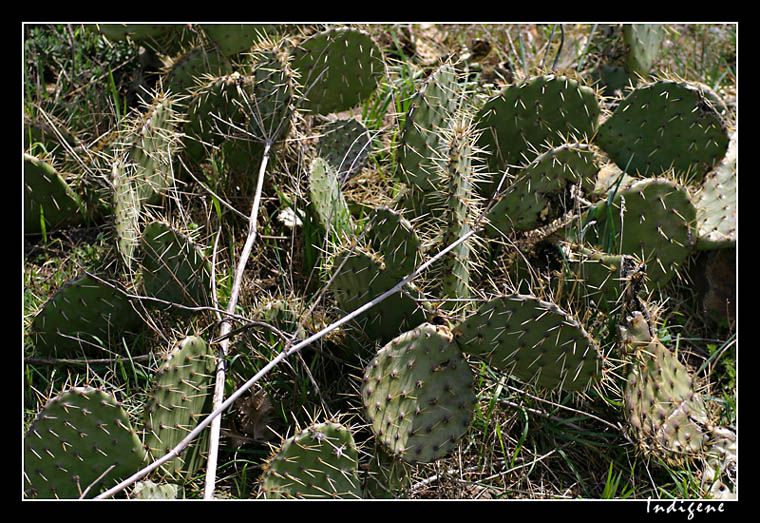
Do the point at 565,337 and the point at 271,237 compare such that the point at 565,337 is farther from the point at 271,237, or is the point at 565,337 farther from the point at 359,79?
the point at 359,79

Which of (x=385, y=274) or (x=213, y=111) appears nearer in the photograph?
(x=385, y=274)

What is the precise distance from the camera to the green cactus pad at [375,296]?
5.49 ft

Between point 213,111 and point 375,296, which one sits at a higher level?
point 213,111

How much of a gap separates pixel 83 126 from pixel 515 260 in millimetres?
1560

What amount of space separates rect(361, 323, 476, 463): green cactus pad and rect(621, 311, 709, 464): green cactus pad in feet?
1.33

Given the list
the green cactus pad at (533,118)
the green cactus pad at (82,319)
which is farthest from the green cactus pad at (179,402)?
the green cactus pad at (533,118)

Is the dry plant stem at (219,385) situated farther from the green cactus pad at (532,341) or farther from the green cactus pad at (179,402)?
the green cactus pad at (532,341)

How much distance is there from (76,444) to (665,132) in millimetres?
1744

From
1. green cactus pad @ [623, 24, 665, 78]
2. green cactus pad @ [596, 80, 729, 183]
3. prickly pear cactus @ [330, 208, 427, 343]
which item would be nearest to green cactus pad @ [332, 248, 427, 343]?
prickly pear cactus @ [330, 208, 427, 343]

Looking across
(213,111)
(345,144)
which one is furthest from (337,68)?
(213,111)

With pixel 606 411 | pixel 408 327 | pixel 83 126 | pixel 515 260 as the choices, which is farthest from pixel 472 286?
pixel 83 126

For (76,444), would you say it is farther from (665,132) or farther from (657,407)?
(665,132)

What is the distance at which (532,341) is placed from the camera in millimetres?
1517

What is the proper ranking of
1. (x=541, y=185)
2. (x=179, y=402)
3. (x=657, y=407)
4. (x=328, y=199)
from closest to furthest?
(x=179, y=402)
(x=657, y=407)
(x=541, y=185)
(x=328, y=199)
